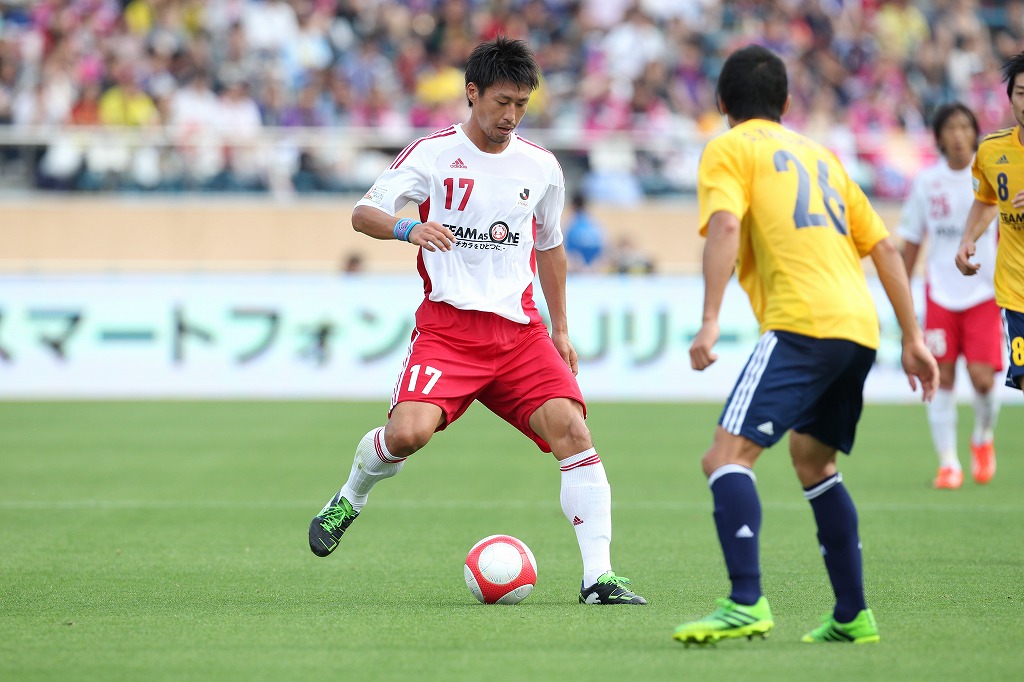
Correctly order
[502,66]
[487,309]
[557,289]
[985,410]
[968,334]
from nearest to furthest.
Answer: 1. [502,66]
2. [487,309]
3. [557,289]
4. [968,334]
5. [985,410]

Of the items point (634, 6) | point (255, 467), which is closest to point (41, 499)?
point (255, 467)

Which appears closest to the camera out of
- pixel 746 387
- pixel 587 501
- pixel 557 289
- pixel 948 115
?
pixel 746 387

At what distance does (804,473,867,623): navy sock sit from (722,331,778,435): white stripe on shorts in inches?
17.8

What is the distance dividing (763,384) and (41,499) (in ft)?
20.6

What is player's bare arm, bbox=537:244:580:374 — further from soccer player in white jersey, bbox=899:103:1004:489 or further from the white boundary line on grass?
soccer player in white jersey, bbox=899:103:1004:489

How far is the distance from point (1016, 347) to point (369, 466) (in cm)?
317

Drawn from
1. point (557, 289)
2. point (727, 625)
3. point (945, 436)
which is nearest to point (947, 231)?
point (945, 436)

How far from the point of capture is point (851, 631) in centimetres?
515

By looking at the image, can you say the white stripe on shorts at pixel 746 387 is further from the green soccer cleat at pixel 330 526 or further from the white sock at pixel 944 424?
the white sock at pixel 944 424

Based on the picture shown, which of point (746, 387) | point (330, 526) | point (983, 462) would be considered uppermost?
point (746, 387)

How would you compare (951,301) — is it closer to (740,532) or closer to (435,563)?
(435,563)

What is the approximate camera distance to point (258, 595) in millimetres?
6312

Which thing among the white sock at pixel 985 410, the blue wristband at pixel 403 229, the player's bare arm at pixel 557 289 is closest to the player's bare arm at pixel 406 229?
the blue wristband at pixel 403 229

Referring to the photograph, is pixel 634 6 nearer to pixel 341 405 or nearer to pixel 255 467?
pixel 341 405
